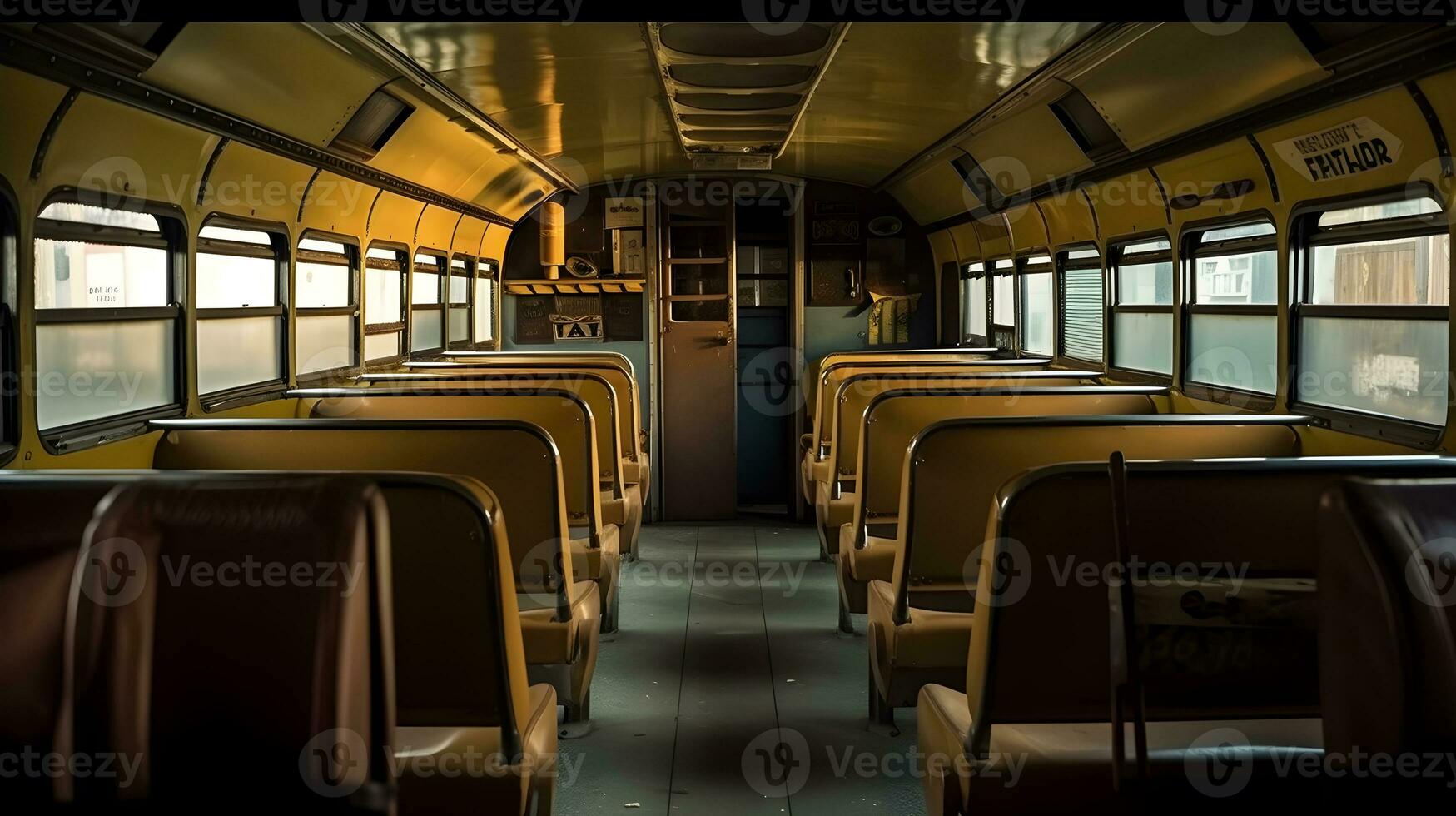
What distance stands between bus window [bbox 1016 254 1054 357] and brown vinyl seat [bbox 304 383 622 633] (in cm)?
402

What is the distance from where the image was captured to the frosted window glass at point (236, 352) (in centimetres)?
499

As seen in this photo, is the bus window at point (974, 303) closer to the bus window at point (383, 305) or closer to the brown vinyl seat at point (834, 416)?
the brown vinyl seat at point (834, 416)

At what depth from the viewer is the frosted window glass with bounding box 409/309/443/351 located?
8164 mm

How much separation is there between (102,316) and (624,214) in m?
6.56

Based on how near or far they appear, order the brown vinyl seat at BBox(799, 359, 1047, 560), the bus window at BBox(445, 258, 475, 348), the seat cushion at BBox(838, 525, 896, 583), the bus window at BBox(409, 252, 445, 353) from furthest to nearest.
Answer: the bus window at BBox(445, 258, 475, 348) → the bus window at BBox(409, 252, 445, 353) → the brown vinyl seat at BBox(799, 359, 1047, 560) → the seat cushion at BBox(838, 525, 896, 583)

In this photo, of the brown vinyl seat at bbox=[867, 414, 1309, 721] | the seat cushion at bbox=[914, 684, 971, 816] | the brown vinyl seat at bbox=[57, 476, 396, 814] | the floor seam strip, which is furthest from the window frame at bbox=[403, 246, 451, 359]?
the brown vinyl seat at bbox=[57, 476, 396, 814]

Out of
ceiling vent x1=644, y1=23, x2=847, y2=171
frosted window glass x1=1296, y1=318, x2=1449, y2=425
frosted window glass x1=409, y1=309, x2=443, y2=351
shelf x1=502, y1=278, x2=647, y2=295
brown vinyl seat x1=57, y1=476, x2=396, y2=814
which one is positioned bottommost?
brown vinyl seat x1=57, y1=476, x2=396, y2=814

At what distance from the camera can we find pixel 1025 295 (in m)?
8.71

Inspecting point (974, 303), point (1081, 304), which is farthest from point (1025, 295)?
point (974, 303)

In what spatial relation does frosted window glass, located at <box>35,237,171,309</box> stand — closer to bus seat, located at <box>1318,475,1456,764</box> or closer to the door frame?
bus seat, located at <box>1318,475,1456,764</box>

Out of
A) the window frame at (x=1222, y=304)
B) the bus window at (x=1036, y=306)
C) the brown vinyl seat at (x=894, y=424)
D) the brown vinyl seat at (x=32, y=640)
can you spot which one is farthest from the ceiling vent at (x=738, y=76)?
the brown vinyl seat at (x=32, y=640)

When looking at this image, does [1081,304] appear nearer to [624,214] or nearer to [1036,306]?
[1036,306]

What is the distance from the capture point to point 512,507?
3.98m

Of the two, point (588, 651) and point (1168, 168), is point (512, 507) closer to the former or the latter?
point (588, 651)
